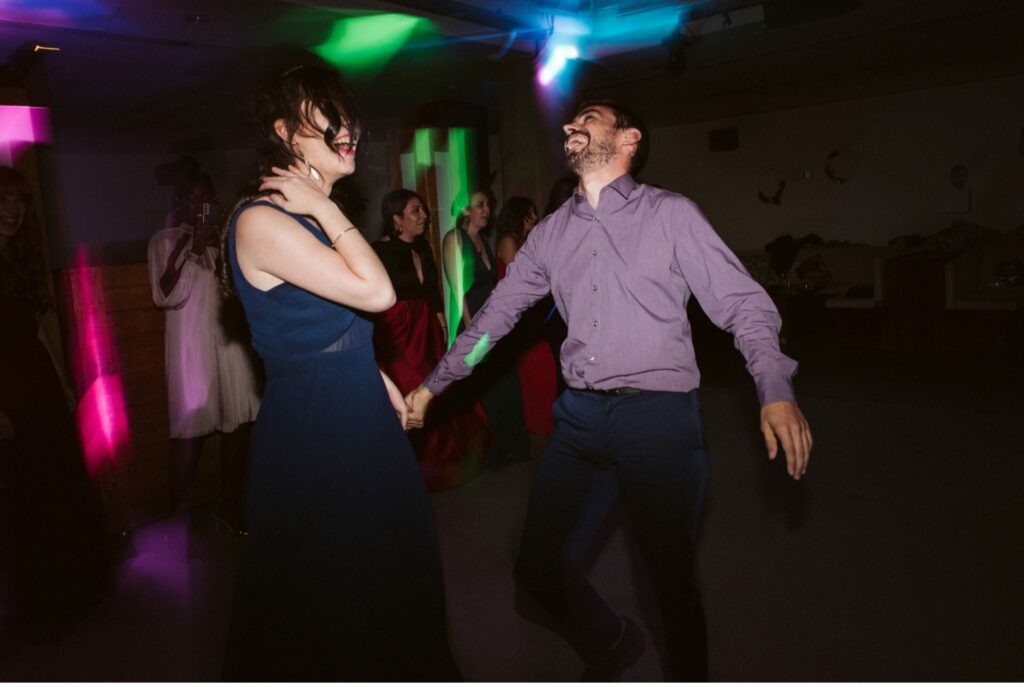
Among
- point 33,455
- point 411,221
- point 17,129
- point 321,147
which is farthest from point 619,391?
point 17,129

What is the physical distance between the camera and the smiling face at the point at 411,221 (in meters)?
4.15

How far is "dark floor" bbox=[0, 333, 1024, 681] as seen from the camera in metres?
2.32

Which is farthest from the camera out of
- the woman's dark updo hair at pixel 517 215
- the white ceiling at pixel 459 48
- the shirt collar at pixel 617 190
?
the white ceiling at pixel 459 48

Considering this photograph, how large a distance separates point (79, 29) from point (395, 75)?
2731mm

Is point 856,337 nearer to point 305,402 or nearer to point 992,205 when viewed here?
point 992,205

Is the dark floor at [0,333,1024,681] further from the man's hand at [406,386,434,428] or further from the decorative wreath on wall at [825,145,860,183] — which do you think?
the decorative wreath on wall at [825,145,860,183]

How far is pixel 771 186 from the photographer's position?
1168cm

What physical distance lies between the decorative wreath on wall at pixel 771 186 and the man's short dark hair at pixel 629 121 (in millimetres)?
10254

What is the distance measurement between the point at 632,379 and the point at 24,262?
2151 mm

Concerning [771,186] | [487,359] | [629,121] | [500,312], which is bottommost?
[487,359]

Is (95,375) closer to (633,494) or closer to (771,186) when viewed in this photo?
(633,494)

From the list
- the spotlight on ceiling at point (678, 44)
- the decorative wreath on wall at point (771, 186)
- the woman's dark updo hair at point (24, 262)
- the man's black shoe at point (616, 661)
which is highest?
the spotlight on ceiling at point (678, 44)

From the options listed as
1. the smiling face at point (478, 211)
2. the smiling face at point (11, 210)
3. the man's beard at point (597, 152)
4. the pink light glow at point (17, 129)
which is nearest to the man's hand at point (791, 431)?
the man's beard at point (597, 152)

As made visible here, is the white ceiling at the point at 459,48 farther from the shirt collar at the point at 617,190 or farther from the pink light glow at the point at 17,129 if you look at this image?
the shirt collar at the point at 617,190
